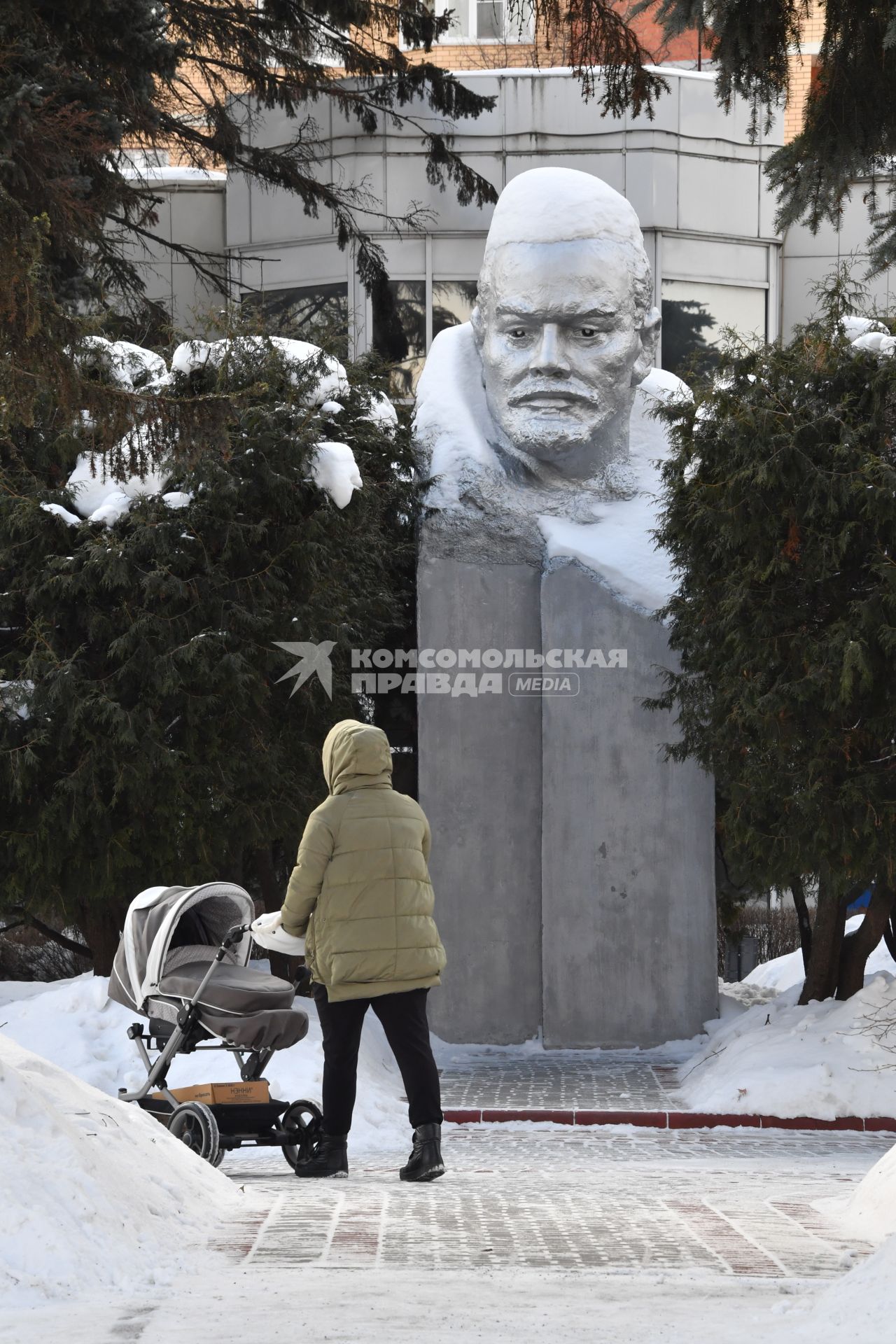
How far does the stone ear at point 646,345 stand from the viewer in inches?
511

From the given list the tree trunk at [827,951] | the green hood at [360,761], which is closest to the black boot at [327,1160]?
the green hood at [360,761]

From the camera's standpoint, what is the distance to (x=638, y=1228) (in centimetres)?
572

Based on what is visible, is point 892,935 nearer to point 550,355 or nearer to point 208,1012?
point 550,355

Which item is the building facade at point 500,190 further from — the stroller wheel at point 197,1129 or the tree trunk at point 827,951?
the stroller wheel at point 197,1129

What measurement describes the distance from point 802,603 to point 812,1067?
2753mm

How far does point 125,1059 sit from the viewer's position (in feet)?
31.2

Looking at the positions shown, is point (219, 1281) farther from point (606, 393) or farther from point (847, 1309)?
point (606, 393)

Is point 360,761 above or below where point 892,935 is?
above

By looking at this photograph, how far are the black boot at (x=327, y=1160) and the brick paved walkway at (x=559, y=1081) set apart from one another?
3.05 meters

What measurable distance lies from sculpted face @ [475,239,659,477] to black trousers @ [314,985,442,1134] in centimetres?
659

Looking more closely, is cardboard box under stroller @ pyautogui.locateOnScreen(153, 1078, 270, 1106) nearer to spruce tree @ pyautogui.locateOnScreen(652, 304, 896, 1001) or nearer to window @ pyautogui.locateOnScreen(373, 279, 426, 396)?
spruce tree @ pyautogui.locateOnScreen(652, 304, 896, 1001)

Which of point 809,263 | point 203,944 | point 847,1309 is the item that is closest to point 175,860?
point 203,944

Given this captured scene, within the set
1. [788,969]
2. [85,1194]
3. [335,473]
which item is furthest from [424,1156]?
[788,969]

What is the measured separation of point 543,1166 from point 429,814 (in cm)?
482
